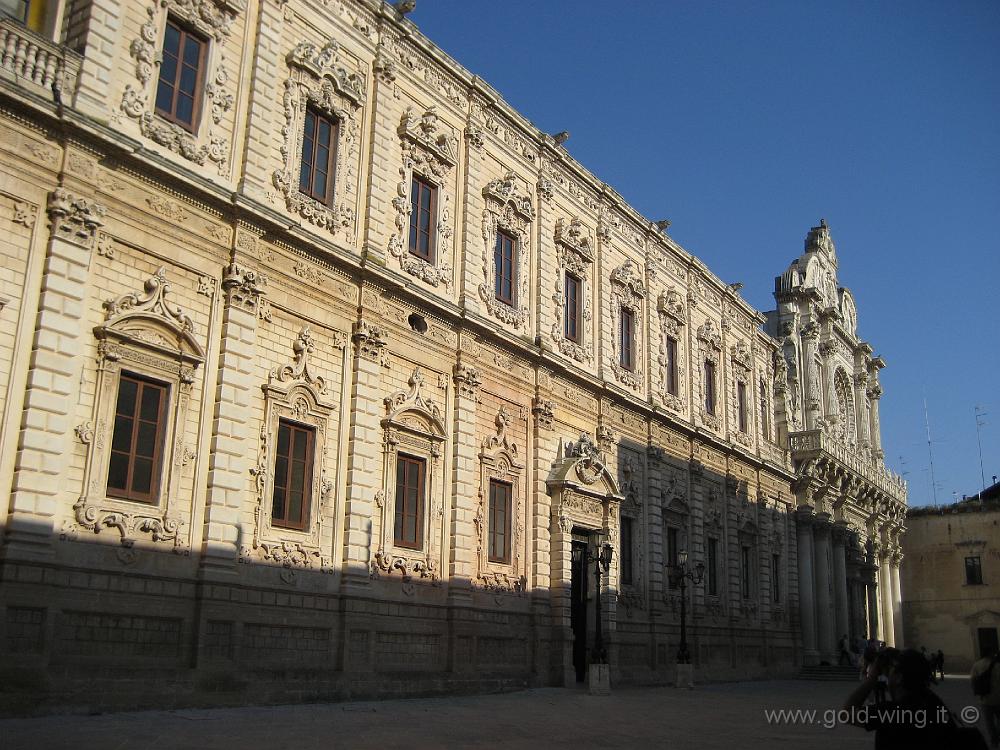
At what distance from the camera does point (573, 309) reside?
24781 millimetres

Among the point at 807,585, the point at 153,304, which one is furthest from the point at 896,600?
the point at 153,304

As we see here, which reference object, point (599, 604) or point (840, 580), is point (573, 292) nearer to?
point (599, 604)

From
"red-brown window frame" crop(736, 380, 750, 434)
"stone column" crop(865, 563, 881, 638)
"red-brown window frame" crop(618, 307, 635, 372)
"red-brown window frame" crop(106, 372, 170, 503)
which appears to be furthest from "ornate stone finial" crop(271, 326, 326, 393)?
"stone column" crop(865, 563, 881, 638)

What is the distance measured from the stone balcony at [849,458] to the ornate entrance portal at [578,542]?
16.3 metres

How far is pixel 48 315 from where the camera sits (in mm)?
12430

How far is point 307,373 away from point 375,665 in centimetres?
512

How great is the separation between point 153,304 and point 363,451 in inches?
185

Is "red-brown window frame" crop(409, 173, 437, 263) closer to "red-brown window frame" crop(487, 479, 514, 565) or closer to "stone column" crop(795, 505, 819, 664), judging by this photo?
"red-brown window frame" crop(487, 479, 514, 565)

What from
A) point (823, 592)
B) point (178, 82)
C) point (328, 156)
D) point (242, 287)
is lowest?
point (823, 592)

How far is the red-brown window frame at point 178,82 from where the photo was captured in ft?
48.0

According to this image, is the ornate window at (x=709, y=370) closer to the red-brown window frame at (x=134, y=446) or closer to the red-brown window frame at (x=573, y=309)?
the red-brown window frame at (x=573, y=309)

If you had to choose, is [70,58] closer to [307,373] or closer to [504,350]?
[307,373]

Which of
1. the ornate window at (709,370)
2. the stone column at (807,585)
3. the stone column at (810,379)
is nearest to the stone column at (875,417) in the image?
the stone column at (810,379)

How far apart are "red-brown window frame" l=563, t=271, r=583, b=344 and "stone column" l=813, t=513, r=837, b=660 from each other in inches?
715
